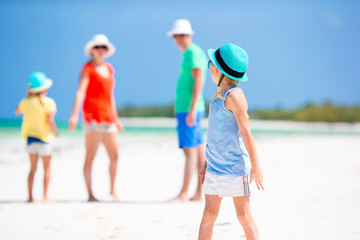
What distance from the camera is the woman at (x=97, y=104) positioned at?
440 centimetres

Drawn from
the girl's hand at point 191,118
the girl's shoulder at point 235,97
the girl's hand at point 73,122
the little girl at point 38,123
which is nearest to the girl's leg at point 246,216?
the girl's shoulder at point 235,97

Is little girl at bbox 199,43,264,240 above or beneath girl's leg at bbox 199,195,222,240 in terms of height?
above

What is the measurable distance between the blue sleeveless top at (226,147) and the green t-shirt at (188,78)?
1812 millimetres

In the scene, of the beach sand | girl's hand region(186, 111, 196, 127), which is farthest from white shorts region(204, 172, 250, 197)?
girl's hand region(186, 111, 196, 127)

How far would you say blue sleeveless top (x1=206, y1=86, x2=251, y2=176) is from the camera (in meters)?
2.28

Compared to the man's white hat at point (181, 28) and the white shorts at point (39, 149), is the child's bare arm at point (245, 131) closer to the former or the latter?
the man's white hat at point (181, 28)

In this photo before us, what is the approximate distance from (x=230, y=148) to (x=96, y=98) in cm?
252

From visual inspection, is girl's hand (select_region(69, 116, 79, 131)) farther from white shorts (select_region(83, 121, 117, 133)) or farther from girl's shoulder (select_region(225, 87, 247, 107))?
girl's shoulder (select_region(225, 87, 247, 107))

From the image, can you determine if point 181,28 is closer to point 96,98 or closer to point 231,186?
point 96,98

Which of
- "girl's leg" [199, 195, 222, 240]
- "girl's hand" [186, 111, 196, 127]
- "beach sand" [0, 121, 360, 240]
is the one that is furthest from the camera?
"girl's hand" [186, 111, 196, 127]

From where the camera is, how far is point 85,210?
147 inches

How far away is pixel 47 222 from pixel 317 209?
2.47 meters

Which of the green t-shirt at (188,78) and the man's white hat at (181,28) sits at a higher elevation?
the man's white hat at (181,28)

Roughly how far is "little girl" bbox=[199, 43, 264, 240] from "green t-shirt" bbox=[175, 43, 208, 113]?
176 centimetres
